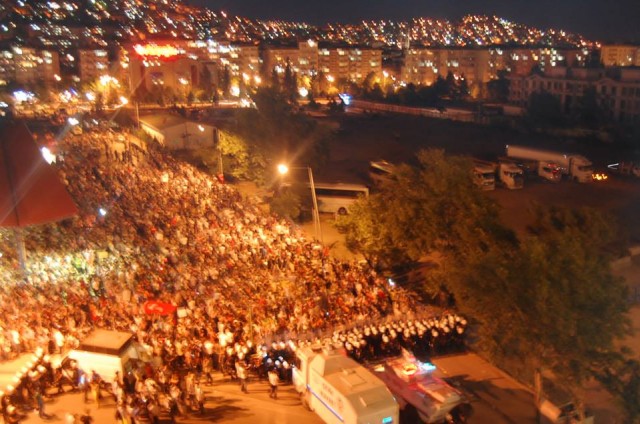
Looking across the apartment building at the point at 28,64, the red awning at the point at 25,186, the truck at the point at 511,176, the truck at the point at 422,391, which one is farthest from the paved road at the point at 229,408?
the apartment building at the point at 28,64

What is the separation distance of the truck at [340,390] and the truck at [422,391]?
96cm

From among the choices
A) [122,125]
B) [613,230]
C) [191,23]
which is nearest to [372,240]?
[613,230]

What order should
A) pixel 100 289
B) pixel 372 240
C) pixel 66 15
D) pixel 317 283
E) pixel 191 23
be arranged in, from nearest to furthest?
1. pixel 100 289
2. pixel 317 283
3. pixel 372 240
4. pixel 66 15
5. pixel 191 23

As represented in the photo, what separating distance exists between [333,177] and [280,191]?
843 centimetres

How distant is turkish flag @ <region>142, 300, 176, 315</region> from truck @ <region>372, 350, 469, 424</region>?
13.7ft

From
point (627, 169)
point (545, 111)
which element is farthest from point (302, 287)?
point (545, 111)

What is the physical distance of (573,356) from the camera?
32.1 feet

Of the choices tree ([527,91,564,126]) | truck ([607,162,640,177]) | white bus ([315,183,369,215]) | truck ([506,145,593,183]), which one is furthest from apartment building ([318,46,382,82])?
white bus ([315,183,369,215])

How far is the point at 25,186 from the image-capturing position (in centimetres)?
1489

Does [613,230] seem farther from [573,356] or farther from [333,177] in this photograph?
[333,177]

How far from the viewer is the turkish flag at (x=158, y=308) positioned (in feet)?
40.2

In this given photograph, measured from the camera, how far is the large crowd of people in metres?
11.2

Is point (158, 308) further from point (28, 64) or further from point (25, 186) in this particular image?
point (28, 64)

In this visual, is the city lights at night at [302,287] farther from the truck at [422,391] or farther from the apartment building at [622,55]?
the apartment building at [622,55]
